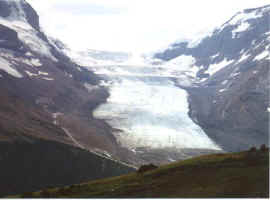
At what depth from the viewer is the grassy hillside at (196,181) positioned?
6444 cm

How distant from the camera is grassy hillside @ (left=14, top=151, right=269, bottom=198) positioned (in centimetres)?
6444

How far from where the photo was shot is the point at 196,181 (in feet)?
238

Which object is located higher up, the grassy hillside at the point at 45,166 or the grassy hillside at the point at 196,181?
the grassy hillside at the point at 45,166

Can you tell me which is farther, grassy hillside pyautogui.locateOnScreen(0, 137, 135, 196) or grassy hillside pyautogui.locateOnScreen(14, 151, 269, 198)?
grassy hillside pyautogui.locateOnScreen(0, 137, 135, 196)

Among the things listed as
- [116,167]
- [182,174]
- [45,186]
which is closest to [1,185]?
[45,186]

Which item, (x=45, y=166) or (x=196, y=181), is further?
(x=45, y=166)

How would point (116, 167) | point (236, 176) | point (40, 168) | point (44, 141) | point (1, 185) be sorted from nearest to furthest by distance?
point (236, 176), point (1, 185), point (40, 168), point (116, 167), point (44, 141)

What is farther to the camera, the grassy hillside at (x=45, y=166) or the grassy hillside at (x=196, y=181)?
the grassy hillside at (x=45, y=166)

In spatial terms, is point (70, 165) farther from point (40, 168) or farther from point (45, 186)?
point (45, 186)

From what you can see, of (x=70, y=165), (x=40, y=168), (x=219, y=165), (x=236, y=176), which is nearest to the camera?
(x=236, y=176)

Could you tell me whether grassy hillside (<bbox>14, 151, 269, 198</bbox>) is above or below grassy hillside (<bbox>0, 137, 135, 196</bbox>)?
below

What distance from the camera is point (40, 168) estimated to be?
499 feet

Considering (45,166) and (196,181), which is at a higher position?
(45,166)

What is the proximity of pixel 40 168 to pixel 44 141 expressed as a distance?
43.3 meters
